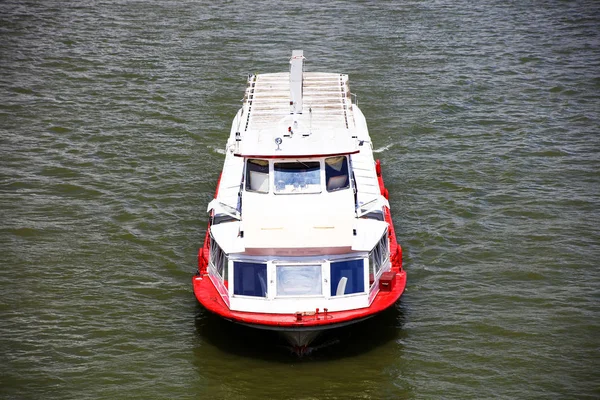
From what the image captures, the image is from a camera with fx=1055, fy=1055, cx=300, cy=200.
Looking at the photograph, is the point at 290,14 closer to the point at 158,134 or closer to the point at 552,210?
the point at 158,134

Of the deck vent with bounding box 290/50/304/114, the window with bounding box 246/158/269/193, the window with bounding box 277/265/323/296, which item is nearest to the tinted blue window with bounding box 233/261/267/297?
the window with bounding box 277/265/323/296

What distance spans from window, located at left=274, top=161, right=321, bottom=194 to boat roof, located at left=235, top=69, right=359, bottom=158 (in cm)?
38

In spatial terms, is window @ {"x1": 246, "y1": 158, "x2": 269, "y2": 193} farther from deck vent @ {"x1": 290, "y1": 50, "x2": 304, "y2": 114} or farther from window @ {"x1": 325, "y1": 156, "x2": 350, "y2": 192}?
deck vent @ {"x1": 290, "y1": 50, "x2": 304, "y2": 114}

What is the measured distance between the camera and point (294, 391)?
25.2m

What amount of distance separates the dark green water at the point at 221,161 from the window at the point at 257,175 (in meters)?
3.80

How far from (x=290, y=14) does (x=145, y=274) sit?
2526 cm

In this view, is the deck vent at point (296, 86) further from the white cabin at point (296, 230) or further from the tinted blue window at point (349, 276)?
the tinted blue window at point (349, 276)

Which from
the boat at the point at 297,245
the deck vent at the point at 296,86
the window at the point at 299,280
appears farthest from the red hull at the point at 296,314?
the deck vent at the point at 296,86

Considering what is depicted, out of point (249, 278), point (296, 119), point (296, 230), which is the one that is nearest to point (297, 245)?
point (296, 230)

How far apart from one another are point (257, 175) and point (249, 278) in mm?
2655

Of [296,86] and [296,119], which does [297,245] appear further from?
[296,86]

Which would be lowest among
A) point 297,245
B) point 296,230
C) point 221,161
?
point 221,161

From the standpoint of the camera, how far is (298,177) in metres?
26.6

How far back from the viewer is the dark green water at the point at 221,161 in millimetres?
26172
